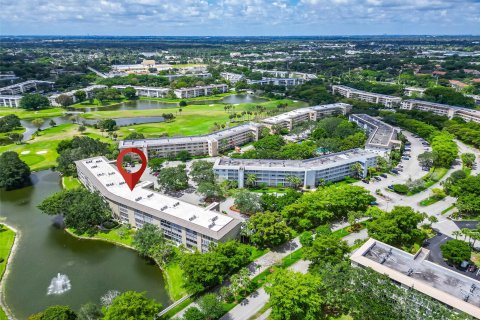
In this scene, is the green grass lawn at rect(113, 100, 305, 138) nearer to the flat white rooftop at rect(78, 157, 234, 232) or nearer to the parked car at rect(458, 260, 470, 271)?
the flat white rooftop at rect(78, 157, 234, 232)

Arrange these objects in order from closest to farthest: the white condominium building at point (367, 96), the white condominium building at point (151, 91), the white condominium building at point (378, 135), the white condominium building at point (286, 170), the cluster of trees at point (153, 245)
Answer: the cluster of trees at point (153, 245)
the white condominium building at point (286, 170)
the white condominium building at point (378, 135)
the white condominium building at point (367, 96)
the white condominium building at point (151, 91)

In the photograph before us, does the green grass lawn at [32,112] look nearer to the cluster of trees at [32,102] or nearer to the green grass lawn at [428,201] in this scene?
the cluster of trees at [32,102]

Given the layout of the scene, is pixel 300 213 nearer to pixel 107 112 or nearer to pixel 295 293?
pixel 295 293

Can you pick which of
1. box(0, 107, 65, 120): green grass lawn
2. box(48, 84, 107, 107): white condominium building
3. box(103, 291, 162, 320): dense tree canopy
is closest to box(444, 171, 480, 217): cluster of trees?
box(103, 291, 162, 320): dense tree canopy

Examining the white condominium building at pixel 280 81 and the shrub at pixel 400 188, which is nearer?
the shrub at pixel 400 188

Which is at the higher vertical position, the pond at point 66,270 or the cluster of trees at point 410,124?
the cluster of trees at point 410,124

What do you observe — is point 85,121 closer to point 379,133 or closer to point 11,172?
point 11,172

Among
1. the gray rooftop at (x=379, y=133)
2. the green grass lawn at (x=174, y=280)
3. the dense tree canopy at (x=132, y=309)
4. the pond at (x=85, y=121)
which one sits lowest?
the green grass lawn at (x=174, y=280)

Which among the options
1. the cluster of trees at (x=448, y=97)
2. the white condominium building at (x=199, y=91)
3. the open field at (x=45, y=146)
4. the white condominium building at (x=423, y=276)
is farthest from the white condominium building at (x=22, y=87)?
the cluster of trees at (x=448, y=97)
